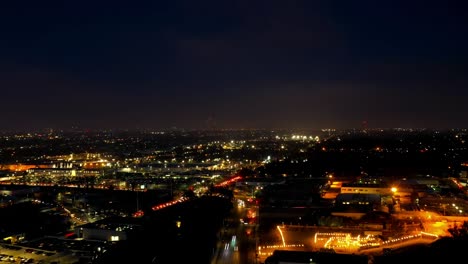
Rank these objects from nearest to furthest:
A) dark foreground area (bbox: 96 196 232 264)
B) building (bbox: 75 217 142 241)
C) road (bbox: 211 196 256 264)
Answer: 1. dark foreground area (bbox: 96 196 232 264)
2. road (bbox: 211 196 256 264)
3. building (bbox: 75 217 142 241)

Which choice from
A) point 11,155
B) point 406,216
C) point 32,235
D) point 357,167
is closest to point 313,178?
point 357,167

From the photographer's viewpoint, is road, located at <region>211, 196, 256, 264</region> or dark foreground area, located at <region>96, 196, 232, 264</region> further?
road, located at <region>211, 196, 256, 264</region>

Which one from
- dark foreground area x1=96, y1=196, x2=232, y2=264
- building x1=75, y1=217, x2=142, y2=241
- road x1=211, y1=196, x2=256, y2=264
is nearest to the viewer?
dark foreground area x1=96, y1=196, x2=232, y2=264

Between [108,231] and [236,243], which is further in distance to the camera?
A: [108,231]

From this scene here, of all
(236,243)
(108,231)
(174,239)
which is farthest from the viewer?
(108,231)

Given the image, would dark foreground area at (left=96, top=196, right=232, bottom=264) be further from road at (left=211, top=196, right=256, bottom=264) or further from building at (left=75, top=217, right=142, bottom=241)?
building at (left=75, top=217, right=142, bottom=241)

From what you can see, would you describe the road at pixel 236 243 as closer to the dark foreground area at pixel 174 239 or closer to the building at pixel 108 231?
the dark foreground area at pixel 174 239

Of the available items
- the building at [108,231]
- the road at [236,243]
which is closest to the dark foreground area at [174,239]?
the road at [236,243]

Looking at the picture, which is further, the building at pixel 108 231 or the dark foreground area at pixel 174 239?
the building at pixel 108 231

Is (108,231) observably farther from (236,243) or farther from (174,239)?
(236,243)

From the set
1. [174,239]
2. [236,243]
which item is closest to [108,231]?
[174,239]

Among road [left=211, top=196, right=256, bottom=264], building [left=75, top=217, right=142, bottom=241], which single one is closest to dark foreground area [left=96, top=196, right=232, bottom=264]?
road [left=211, top=196, right=256, bottom=264]

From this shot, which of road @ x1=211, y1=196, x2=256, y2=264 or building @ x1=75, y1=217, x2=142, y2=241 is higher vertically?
building @ x1=75, y1=217, x2=142, y2=241
